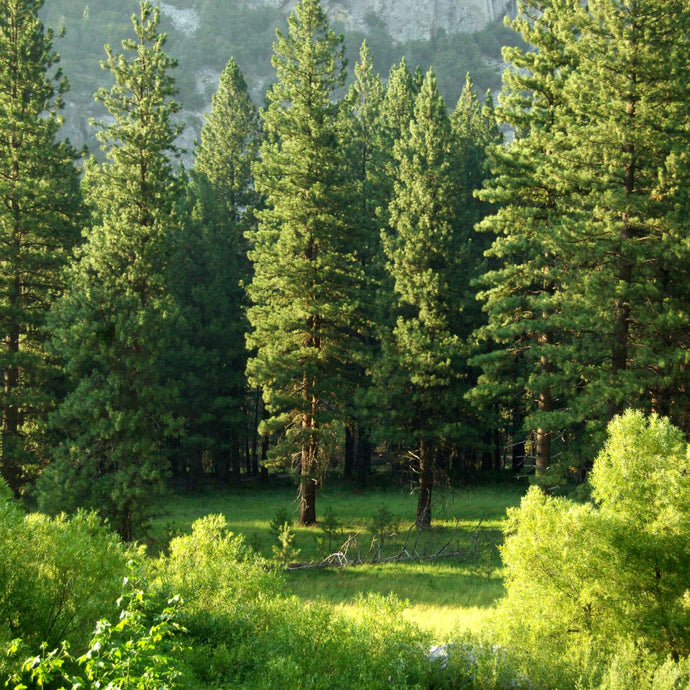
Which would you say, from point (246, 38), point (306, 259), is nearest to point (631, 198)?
point (306, 259)

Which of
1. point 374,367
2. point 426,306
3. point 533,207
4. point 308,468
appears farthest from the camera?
point 374,367

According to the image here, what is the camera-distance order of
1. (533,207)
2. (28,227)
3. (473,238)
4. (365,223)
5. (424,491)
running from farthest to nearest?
(473,238), (365,223), (424,491), (28,227), (533,207)

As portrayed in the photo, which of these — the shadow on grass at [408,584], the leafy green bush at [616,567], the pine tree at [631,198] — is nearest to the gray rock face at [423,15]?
the pine tree at [631,198]

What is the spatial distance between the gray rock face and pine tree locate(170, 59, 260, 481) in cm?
9968

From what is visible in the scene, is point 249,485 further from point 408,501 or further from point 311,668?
point 311,668

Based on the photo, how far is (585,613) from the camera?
950cm

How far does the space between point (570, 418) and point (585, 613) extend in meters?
8.10

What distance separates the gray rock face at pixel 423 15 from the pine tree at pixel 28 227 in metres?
116

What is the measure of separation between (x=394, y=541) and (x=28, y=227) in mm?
17265

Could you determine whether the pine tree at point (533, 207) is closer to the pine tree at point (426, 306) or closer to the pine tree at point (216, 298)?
the pine tree at point (426, 306)

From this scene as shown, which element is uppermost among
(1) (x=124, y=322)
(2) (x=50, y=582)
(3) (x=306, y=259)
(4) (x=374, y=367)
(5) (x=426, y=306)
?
(3) (x=306, y=259)

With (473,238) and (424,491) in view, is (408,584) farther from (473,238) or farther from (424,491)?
(473,238)

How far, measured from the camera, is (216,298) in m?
35.8

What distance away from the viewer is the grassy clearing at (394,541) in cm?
1585
